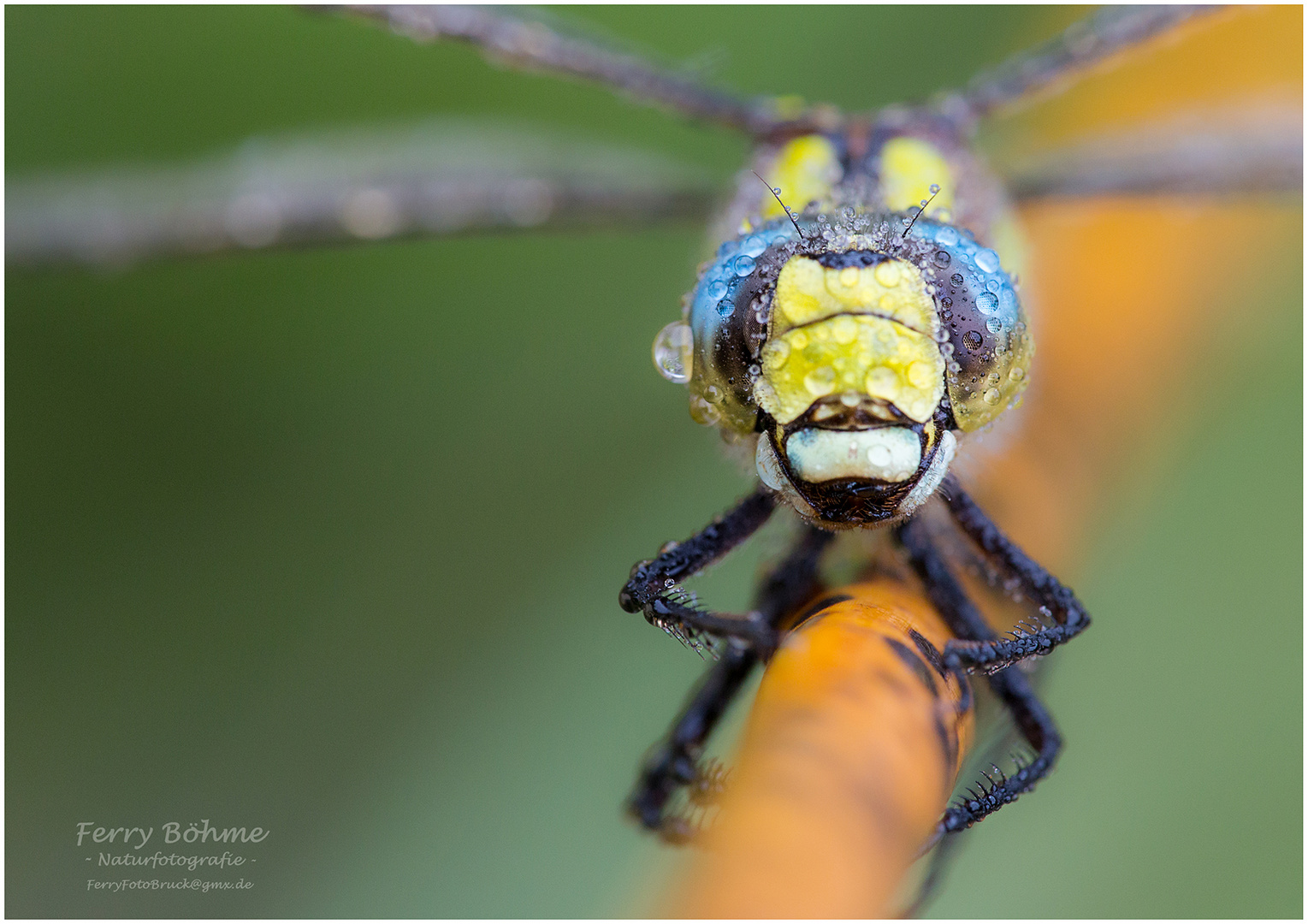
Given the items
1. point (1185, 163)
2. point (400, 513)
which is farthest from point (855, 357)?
point (400, 513)

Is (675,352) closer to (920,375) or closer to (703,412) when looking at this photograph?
(703,412)

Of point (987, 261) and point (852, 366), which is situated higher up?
point (987, 261)

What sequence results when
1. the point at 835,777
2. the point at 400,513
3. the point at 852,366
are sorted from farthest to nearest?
the point at 400,513
the point at 852,366
the point at 835,777

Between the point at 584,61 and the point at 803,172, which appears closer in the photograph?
the point at 803,172

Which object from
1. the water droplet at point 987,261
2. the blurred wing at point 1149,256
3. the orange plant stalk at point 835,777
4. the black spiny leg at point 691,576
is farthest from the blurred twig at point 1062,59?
the orange plant stalk at point 835,777

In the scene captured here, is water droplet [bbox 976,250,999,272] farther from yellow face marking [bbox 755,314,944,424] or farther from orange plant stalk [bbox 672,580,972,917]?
orange plant stalk [bbox 672,580,972,917]

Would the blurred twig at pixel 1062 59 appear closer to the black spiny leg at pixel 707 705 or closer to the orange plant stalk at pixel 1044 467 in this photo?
the orange plant stalk at pixel 1044 467

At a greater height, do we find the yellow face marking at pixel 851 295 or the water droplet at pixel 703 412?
the yellow face marking at pixel 851 295

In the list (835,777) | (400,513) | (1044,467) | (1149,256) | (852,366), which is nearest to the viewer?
(835,777)
